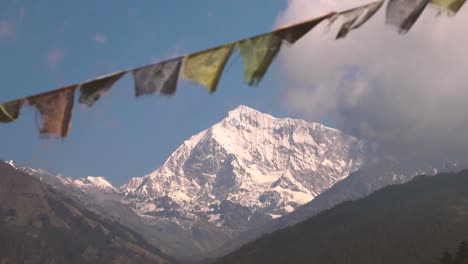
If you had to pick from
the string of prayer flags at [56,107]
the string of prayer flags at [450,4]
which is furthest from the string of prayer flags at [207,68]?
the string of prayer flags at [450,4]

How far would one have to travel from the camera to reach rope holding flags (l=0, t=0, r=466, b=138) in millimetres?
3568

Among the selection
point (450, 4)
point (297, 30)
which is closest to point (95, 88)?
point (297, 30)

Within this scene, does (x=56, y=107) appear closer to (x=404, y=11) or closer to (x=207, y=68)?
(x=207, y=68)

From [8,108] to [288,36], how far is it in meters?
2.04

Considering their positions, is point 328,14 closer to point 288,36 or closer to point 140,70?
point 288,36

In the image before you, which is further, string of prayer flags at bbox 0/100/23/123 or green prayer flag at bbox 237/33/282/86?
string of prayer flags at bbox 0/100/23/123

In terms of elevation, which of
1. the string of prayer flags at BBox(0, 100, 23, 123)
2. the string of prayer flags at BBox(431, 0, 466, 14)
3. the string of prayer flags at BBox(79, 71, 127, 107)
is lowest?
the string of prayer flags at BBox(431, 0, 466, 14)

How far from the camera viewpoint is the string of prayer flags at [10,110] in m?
3.99

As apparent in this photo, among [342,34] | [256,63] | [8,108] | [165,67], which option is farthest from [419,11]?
[8,108]

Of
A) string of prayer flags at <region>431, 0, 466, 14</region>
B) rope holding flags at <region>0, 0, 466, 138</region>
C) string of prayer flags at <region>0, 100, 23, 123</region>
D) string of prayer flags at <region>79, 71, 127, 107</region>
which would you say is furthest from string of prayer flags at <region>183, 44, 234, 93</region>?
string of prayer flags at <region>431, 0, 466, 14</region>

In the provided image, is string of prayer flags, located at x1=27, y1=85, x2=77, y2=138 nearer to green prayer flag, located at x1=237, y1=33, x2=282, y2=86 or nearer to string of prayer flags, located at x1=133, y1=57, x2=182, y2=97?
string of prayer flags, located at x1=133, y1=57, x2=182, y2=97

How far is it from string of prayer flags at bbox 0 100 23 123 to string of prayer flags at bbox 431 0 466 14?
2.89 meters

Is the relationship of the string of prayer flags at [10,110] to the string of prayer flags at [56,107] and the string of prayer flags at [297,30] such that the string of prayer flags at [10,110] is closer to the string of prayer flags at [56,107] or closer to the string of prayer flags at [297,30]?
the string of prayer flags at [56,107]

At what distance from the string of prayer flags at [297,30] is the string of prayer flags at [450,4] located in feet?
2.25
